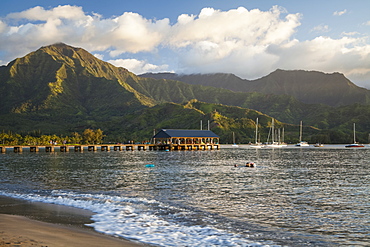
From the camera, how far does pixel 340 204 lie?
25.3 meters

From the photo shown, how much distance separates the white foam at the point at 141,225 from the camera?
15.3m

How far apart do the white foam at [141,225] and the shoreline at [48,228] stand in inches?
32.9

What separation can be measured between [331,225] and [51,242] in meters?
14.1

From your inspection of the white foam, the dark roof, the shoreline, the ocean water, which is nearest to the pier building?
the dark roof

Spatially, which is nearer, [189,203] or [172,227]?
[172,227]

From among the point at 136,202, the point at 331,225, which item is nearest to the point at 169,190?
the point at 136,202

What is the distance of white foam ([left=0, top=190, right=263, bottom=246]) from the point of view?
1527cm

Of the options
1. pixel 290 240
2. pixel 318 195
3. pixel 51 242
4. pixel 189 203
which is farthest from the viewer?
pixel 318 195

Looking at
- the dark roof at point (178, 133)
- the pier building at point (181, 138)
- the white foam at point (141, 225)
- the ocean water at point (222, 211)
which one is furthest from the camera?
the pier building at point (181, 138)

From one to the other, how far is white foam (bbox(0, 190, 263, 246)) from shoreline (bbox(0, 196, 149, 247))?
0.83 metres

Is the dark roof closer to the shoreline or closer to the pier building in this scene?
the pier building

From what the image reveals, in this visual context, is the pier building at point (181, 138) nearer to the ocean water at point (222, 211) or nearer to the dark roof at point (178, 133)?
the dark roof at point (178, 133)

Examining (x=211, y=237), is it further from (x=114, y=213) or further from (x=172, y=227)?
(x=114, y=213)

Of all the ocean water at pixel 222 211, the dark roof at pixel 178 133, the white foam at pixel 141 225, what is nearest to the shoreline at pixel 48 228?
the white foam at pixel 141 225
